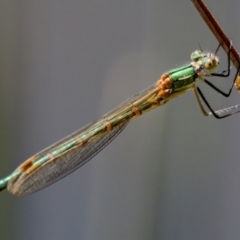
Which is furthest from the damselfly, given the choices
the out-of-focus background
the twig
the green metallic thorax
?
the out-of-focus background

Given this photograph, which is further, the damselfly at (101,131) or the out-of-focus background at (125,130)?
the out-of-focus background at (125,130)

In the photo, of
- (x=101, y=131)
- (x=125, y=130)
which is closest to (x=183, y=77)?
(x=101, y=131)

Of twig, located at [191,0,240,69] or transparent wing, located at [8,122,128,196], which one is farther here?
transparent wing, located at [8,122,128,196]

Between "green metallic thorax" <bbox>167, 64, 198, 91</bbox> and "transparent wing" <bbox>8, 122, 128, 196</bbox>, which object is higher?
"green metallic thorax" <bbox>167, 64, 198, 91</bbox>

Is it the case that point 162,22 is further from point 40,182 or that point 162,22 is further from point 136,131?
point 40,182

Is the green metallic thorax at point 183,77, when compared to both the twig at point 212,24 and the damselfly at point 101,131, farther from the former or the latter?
the twig at point 212,24

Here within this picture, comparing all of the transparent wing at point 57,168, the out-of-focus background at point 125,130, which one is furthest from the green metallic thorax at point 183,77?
the out-of-focus background at point 125,130

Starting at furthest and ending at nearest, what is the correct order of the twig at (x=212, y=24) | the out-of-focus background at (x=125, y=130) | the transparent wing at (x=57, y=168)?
the out-of-focus background at (x=125, y=130)
the transparent wing at (x=57, y=168)
the twig at (x=212, y=24)

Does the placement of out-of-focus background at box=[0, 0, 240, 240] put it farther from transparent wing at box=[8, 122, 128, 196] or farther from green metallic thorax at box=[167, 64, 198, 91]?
transparent wing at box=[8, 122, 128, 196]
